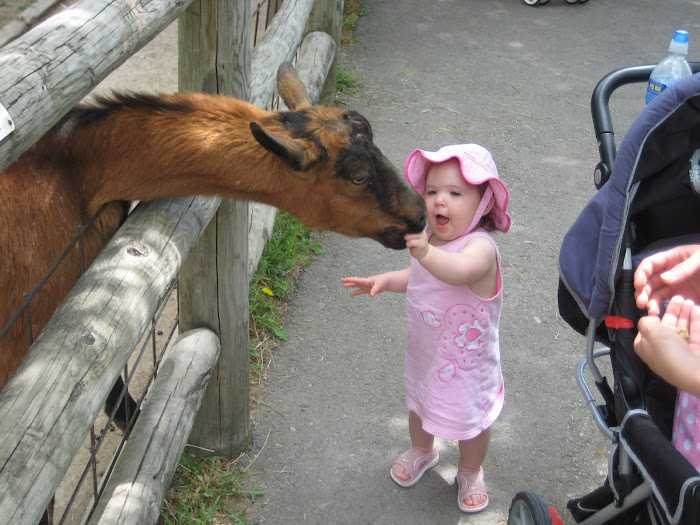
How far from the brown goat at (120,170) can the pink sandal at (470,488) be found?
4.84ft

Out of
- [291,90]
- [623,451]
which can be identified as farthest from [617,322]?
[291,90]

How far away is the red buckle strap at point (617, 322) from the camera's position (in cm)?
247

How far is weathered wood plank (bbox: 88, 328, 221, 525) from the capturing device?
259cm

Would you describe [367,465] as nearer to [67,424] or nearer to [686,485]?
[686,485]

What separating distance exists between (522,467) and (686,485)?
66.9 inches

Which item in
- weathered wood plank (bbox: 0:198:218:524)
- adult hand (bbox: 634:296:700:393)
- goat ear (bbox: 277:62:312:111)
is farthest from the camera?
goat ear (bbox: 277:62:312:111)

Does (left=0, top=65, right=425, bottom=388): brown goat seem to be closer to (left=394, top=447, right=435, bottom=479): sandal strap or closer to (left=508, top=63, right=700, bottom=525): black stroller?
(left=508, top=63, right=700, bottom=525): black stroller

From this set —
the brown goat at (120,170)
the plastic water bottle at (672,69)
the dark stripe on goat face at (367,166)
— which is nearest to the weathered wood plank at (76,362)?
the brown goat at (120,170)

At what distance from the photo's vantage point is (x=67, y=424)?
1.63 meters

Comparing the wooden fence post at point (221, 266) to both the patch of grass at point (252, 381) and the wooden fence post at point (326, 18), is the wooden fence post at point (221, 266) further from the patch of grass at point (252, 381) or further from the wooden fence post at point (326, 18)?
the wooden fence post at point (326, 18)

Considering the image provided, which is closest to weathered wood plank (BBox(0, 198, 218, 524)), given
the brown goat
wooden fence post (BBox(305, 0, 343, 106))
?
the brown goat

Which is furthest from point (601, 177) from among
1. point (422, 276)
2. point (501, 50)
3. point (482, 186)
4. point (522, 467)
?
point (501, 50)

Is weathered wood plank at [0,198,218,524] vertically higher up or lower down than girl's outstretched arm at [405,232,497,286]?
higher up

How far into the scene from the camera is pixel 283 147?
102 inches
